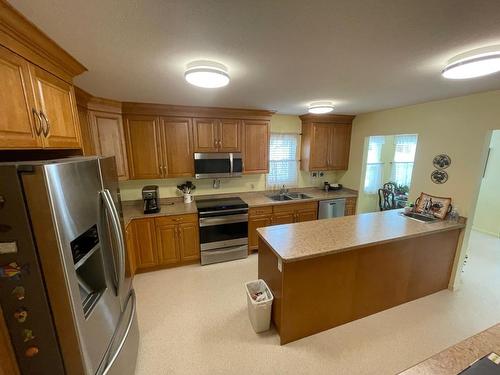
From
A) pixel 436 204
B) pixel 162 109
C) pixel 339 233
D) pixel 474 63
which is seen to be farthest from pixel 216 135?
pixel 436 204

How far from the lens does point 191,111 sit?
299 centimetres

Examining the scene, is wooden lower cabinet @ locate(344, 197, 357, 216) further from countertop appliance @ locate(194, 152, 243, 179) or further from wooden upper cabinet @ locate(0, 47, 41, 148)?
wooden upper cabinet @ locate(0, 47, 41, 148)

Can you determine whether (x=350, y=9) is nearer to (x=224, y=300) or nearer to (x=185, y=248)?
(x=224, y=300)

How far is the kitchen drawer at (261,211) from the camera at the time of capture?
329 centimetres

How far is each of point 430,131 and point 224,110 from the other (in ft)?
9.27

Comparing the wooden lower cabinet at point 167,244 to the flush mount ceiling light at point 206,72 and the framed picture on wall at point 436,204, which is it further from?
the framed picture on wall at point 436,204

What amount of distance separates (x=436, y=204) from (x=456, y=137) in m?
0.82

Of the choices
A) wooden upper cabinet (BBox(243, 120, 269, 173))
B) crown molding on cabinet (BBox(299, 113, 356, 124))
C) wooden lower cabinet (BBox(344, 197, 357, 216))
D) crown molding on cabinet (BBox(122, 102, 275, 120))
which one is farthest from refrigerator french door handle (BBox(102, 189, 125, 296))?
wooden lower cabinet (BBox(344, 197, 357, 216))

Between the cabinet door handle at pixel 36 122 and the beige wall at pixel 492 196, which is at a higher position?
the cabinet door handle at pixel 36 122

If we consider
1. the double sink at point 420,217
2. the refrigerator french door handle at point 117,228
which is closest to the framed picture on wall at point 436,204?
the double sink at point 420,217

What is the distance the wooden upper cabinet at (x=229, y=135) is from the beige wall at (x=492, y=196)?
17.0 ft

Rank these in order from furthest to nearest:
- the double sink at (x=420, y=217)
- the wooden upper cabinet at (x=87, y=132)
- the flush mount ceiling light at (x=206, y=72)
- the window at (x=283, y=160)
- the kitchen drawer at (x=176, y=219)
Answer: the window at (x=283, y=160)
the kitchen drawer at (x=176, y=219)
the double sink at (x=420, y=217)
the wooden upper cabinet at (x=87, y=132)
the flush mount ceiling light at (x=206, y=72)

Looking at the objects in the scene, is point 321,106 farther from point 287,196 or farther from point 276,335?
point 276,335

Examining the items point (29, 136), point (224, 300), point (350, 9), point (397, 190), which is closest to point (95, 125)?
point (29, 136)
